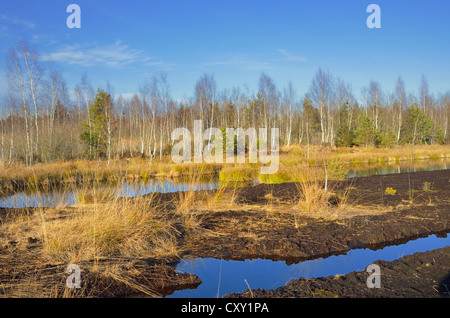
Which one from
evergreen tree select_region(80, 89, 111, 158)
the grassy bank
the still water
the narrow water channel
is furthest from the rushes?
evergreen tree select_region(80, 89, 111, 158)

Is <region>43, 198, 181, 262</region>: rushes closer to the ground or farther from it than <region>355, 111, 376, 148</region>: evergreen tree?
closer to the ground

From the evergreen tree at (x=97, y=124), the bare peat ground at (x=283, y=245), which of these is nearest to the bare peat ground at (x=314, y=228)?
the bare peat ground at (x=283, y=245)

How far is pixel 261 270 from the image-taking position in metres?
5.12

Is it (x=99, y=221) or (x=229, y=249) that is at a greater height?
(x=99, y=221)

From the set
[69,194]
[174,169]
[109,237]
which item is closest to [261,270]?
[109,237]

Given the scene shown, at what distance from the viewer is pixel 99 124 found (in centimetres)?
2588

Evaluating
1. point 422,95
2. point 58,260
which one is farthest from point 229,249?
point 422,95

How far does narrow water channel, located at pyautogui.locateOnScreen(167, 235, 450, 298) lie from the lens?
177 inches

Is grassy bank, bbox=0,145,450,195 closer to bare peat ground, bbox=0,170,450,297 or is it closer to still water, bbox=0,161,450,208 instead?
still water, bbox=0,161,450,208

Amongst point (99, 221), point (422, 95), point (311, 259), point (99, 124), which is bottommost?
point (311, 259)

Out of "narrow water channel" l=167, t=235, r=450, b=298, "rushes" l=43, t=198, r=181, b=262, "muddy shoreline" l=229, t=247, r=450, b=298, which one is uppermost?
"rushes" l=43, t=198, r=181, b=262
